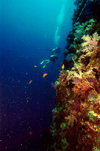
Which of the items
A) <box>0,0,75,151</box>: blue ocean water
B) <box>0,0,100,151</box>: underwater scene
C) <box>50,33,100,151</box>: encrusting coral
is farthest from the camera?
<box>0,0,75,151</box>: blue ocean water

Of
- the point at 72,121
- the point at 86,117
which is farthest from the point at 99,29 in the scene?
the point at 72,121

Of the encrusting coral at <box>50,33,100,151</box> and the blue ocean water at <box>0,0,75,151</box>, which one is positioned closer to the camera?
the encrusting coral at <box>50,33,100,151</box>

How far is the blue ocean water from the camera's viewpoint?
15.8m

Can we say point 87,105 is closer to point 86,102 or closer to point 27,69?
point 86,102

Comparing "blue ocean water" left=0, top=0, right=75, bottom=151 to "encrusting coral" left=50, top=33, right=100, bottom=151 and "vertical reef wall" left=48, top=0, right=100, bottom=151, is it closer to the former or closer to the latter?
"vertical reef wall" left=48, top=0, right=100, bottom=151

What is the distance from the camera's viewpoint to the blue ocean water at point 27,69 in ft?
51.7

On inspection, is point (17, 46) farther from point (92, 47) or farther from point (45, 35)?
point (92, 47)

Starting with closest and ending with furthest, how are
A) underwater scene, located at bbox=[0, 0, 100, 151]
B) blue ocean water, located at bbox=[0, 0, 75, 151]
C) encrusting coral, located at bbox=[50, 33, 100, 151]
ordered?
encrusting coral, located at bbox=[50, 33, 100, 151] → underwater scene, located at bbox=[0, 0, 100, 151] → blue ocean water, located at bbox=[0, 0, 75, 151]

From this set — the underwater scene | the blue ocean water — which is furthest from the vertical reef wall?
the blue ocean water

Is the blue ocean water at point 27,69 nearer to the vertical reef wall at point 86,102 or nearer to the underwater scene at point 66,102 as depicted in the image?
the underwater scene at point 66,102

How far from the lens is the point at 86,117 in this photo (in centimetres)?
245

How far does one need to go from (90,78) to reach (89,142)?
167 centimetres

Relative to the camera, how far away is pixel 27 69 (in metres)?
68.1

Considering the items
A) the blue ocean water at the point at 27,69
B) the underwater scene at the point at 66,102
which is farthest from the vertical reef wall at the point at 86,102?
the blue ocean water at the point at 27,69
